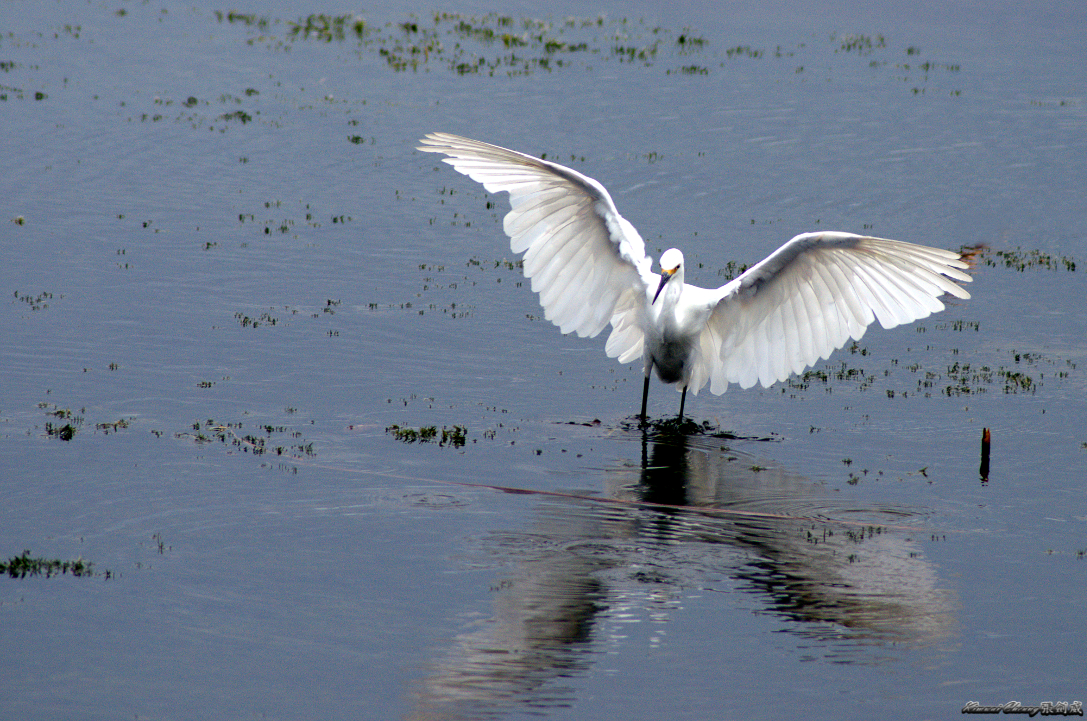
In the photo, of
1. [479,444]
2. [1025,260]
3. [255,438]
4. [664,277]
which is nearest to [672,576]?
[479,444]

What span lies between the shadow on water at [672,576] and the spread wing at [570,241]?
6.86ft

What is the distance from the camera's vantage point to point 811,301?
13.7 m

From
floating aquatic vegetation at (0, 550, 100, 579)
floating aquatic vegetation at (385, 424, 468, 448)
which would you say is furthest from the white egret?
→ floating aquatic vegetation at (0, 550, 100, 579)

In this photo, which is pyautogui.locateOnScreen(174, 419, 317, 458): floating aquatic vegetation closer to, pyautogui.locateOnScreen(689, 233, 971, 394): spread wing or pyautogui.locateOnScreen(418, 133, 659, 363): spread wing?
pyautogui.locateOnScreen(418, 133, 659, 363): spread wing

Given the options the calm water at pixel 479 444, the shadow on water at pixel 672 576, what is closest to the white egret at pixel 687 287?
the calm water at pixel 479 444

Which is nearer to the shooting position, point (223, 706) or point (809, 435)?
point (223, 706)

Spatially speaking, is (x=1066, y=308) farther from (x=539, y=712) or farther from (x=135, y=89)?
(x=135, y=89)

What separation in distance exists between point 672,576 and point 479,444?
3494mm

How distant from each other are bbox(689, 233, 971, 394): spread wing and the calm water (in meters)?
0.83

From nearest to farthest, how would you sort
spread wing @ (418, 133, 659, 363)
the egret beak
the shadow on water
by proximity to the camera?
1. the shadow on water
2. the egret beak
3. spread wing @ (418, 133, 659, 363)

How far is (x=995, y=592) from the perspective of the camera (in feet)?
34.0

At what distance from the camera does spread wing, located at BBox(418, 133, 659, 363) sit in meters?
13.3

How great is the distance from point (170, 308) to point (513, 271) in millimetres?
5571

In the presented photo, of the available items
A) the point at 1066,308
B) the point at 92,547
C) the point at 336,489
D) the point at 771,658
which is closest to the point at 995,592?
the point at 771,658
